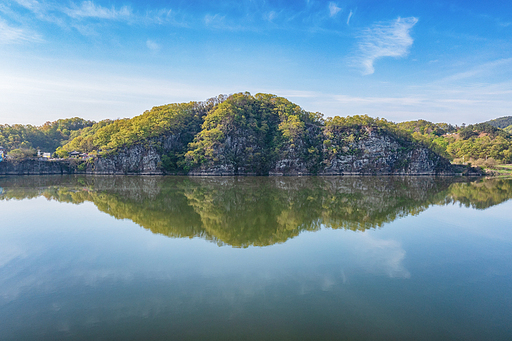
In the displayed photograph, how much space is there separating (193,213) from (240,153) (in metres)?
36.8

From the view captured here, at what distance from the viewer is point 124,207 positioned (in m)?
21.1

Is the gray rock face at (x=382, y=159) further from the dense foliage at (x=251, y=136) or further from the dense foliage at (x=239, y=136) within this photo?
the dense foliage at (x=251, y=136)

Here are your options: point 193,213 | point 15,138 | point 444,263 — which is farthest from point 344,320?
point 15,138

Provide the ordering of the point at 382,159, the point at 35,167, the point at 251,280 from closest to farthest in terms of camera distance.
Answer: the point at 251,280 < the point at 35,167 < the point at 382,159

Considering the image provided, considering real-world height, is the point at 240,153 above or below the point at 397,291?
above

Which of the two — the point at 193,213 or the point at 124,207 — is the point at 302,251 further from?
the point at 124,207

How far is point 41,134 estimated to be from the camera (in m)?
74.2

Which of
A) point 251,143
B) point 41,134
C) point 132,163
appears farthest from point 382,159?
point 41,134

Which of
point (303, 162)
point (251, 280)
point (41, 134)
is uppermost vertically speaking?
point (41, 134)

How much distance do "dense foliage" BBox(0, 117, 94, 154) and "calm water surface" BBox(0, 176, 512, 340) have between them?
213 ft

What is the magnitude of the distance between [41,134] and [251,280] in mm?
87656

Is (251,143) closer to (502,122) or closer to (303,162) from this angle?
(303,162)

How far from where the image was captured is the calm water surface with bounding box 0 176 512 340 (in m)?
6.68

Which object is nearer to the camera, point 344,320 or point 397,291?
point 344,320
